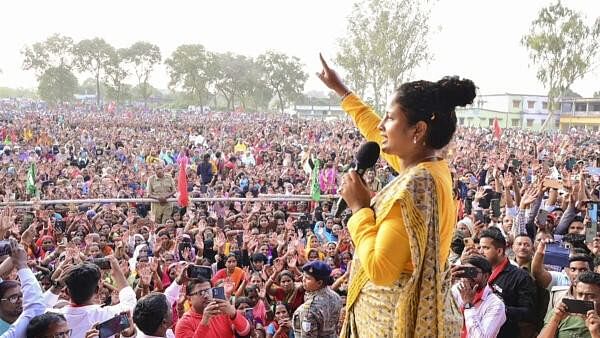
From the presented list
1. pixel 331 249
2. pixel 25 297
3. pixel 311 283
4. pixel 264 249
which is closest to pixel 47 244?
pixel 264 249

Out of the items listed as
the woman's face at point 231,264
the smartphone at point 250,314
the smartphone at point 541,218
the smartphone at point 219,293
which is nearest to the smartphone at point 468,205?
the smartphone at point 541,218

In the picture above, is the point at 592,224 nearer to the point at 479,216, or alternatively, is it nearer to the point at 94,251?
the point at 479,216

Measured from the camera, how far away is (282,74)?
54469mm

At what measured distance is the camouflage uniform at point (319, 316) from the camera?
3238 millimetres

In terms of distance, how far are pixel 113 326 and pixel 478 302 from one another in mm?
1886

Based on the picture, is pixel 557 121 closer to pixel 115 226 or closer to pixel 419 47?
pixel 419 47

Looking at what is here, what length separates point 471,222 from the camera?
6.32 metres

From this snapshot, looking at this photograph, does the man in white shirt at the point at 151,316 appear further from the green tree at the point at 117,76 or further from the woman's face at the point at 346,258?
the green tree at the point at 117,76

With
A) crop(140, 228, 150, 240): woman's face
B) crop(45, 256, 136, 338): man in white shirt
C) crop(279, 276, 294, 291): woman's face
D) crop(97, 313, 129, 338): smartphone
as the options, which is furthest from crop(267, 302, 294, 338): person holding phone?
crop(140, 228, 150, 240): woman's face

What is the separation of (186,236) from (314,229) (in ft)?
7.37

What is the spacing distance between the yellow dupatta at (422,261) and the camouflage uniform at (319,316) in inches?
64.9

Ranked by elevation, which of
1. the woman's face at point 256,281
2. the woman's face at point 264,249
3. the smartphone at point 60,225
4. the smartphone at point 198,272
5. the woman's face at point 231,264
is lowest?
the smartphone at point 60,225

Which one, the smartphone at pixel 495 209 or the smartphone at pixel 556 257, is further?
the smartphone at pixel 495 209

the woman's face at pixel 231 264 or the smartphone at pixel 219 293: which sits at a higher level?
the smartphone at pixel 219 293
